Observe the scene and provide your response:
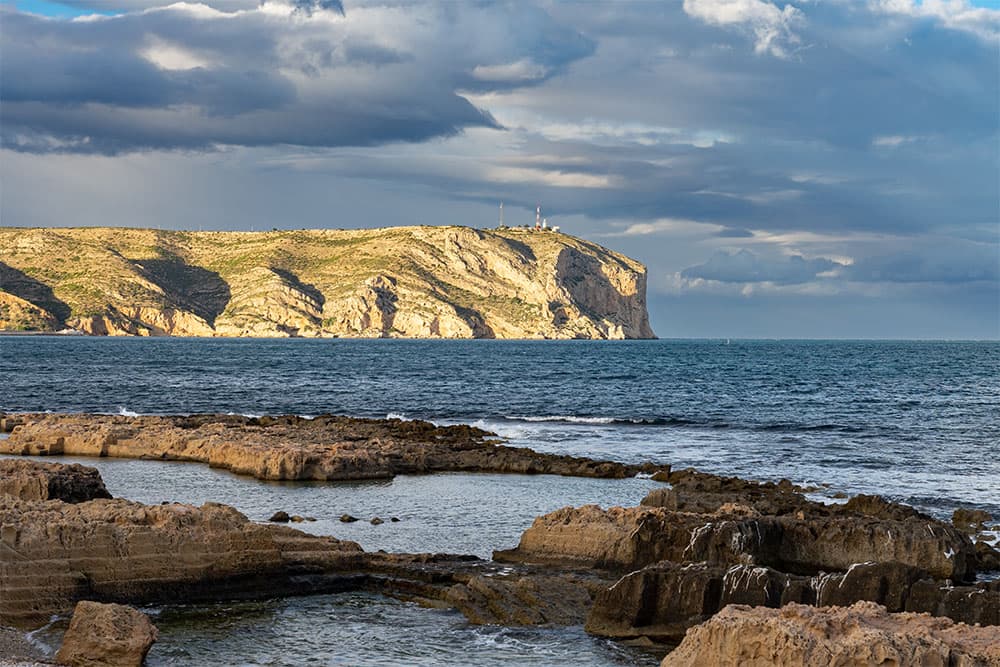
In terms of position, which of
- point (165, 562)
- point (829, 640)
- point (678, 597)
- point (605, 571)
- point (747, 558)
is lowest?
point (165, 562)

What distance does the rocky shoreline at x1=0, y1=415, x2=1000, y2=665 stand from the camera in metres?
12.6

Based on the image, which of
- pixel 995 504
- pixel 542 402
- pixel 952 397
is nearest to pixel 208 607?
pixel 995 504

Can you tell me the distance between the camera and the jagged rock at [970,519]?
27434 mm

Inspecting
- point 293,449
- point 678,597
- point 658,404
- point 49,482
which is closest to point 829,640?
point 678,597

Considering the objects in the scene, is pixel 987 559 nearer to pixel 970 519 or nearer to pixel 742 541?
pixel 970 519

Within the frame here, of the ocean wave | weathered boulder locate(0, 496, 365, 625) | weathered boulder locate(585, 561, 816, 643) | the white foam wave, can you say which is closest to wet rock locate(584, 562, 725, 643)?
weathered boulder locate(585, 561, 816, 643)

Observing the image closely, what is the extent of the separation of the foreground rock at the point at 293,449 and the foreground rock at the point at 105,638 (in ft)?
61.9

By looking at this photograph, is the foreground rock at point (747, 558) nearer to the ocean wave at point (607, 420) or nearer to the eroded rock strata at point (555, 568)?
the eroded rock strata at point (555, 568)

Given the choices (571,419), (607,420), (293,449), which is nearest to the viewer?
(293,449)

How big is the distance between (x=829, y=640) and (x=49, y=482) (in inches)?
684

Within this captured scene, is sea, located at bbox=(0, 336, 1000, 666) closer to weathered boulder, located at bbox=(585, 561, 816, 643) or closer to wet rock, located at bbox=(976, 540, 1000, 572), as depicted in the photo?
weathered boulder, located at bbox=(585, 561, 816, 643)

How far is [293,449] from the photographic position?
115ft

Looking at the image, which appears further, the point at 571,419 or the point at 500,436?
the point at 571,419

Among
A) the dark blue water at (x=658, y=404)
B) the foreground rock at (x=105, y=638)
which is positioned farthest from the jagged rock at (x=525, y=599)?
the dark blue water at (x=658, y=404)
